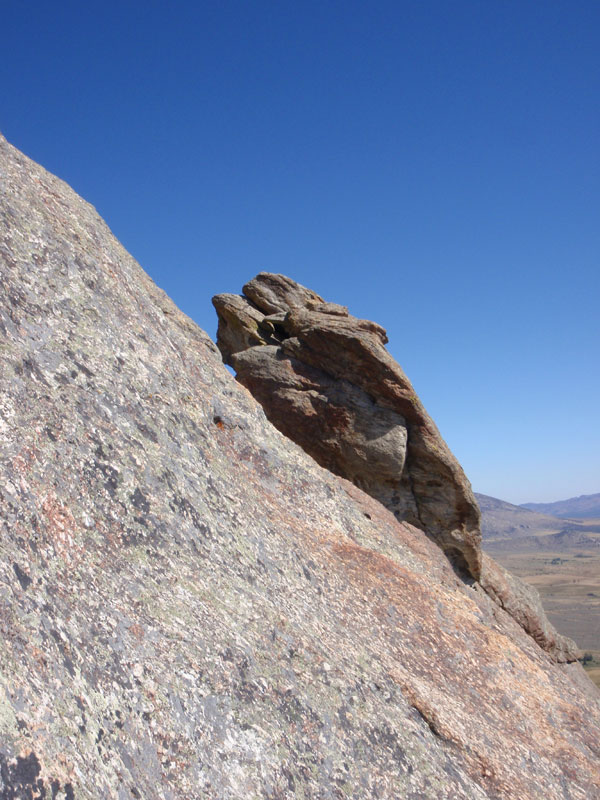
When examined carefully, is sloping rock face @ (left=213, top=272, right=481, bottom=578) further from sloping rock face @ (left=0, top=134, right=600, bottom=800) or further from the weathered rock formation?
sloping rock face @ (left=0, top=134, right=600, bottom=800)

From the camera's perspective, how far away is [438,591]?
1744 centimetres

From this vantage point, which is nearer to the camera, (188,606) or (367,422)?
(188,606)

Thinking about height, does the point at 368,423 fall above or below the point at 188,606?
above

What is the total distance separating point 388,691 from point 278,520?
15.4 feet

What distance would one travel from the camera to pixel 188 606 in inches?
396

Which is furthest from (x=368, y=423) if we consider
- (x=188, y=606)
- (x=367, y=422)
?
(x=188, y=606)

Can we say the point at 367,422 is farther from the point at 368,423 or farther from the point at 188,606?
the point at 188,606

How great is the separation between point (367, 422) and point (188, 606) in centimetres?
1490

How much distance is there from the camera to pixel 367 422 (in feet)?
78.7

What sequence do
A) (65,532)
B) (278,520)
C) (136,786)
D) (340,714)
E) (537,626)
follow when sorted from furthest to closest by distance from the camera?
(537,626) < (278,520) < (340,714) < (65,532) < (136,786)

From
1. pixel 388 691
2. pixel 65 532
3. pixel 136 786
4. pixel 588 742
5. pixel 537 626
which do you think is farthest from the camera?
pixel 537 626

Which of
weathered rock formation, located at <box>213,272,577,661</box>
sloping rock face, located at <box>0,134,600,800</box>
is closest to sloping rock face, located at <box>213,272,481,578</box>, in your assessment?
weathered rock formation, located at <box>213,272,577,661</box>

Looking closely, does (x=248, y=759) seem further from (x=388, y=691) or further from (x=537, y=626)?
(x=537, y=626)

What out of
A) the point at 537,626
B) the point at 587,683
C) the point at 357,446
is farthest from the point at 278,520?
the point at 587,683
